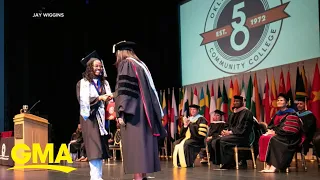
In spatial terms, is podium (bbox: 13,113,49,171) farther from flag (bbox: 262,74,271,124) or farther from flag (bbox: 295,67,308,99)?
flag (bbox: 295,67,308,99)

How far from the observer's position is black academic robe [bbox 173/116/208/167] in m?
7.18

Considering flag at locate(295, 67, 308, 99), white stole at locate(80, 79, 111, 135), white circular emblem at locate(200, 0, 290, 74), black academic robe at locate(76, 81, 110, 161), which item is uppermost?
white circular emblem at locate(200, 0, 290, 74)

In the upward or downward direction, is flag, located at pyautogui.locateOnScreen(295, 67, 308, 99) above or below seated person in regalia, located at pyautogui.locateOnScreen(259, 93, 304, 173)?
above

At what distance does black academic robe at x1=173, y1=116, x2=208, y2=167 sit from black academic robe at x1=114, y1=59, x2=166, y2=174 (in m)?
3.21

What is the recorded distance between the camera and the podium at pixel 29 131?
21.1 feet

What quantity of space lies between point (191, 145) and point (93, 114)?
3.11m

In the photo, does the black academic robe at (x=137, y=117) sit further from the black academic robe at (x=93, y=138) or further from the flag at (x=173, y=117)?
the flag at (x=173, y=117)

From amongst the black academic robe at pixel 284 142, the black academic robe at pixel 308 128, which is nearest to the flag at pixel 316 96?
the black academic robe at pixel 308 128

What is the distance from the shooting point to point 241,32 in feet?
30.6

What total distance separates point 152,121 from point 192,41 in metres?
6.95

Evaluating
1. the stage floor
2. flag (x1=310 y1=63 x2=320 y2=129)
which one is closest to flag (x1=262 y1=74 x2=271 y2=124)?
flag (x1=310 y1=63 x2=320 y2=129)

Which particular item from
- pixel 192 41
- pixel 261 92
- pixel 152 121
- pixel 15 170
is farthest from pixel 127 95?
pixel 192 41

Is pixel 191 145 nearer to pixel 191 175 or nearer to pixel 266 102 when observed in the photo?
pixel 191 175

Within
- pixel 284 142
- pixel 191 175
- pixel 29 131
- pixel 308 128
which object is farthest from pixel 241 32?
pixel 29 131
